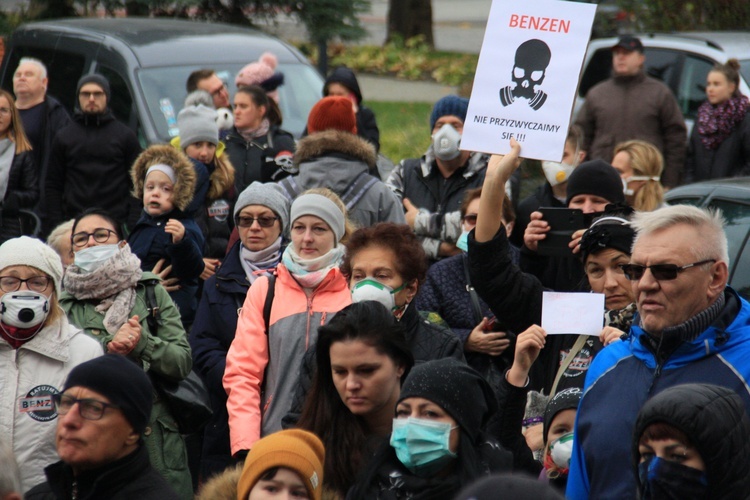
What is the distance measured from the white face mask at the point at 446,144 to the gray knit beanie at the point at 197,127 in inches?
64.8

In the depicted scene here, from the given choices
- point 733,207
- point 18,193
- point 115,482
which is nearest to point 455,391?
point 115,482

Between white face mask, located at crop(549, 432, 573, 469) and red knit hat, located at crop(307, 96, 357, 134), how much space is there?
139 inches

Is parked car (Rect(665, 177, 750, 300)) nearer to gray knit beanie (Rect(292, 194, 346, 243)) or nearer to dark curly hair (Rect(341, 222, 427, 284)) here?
dark curly hair (Rect(341, 222, 427, 284))

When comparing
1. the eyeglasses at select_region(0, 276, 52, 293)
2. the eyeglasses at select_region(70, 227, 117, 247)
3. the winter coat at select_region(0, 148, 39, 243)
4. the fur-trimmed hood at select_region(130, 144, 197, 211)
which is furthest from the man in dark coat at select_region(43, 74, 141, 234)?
the eyeglasses at select_region(0, 276, 52, 293)

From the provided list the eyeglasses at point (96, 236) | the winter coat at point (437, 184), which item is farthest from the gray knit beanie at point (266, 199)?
the winter coat at point (437, 184)

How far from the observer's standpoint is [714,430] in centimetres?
320

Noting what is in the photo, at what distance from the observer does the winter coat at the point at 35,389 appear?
4898 millimetres

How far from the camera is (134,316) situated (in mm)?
5551

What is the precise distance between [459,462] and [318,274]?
1661 millimetres

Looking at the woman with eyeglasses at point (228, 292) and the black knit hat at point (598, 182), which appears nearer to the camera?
the woman with eyeglasses at point (228, 292)

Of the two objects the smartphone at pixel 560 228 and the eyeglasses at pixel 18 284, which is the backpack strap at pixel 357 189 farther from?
the eyeglasses at pixel 18 284

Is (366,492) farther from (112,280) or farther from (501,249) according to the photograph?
(112,280)

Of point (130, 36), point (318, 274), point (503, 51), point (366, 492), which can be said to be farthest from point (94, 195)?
point (366, 492)

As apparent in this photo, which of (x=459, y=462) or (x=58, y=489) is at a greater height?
(x=459, y=462)
